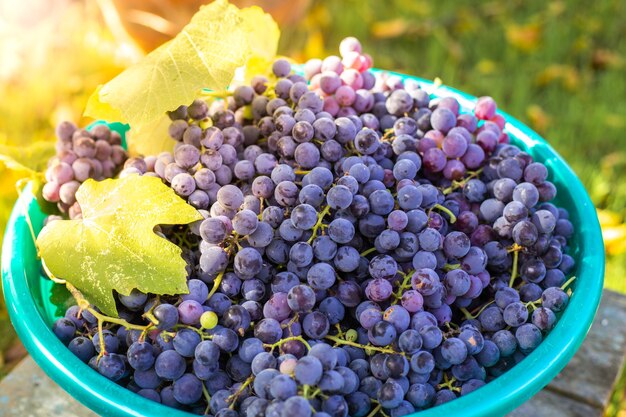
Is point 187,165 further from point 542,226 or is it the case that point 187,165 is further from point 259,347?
point 542,226

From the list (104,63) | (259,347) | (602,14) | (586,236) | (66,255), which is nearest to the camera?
(259,347)

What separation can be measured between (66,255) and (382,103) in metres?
0.54

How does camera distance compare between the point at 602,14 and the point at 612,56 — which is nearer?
the point at 612,56

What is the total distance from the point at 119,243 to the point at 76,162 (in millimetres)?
224

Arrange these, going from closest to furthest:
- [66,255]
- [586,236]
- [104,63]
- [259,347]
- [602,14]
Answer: [259,347]
[66,255]
[586,236]
[104,63]
[602,14]

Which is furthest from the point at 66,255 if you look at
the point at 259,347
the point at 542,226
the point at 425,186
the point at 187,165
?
the point at 542,226

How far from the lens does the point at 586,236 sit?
3.47ft

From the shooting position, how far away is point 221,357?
0.88 m

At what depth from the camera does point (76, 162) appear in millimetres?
1101

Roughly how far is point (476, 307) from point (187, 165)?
45cm

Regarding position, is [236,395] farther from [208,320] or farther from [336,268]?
[336,268]

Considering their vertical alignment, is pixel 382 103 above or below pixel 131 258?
above

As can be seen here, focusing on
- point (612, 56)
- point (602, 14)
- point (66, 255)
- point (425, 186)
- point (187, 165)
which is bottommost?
point (66, 255)

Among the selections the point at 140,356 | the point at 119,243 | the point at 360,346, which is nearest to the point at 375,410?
the point at 360,346
